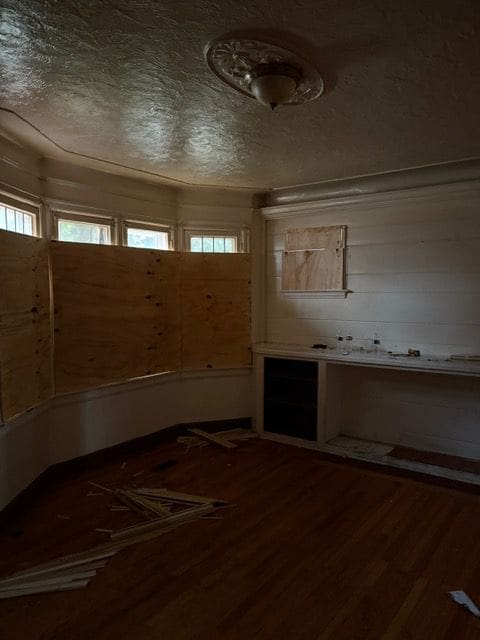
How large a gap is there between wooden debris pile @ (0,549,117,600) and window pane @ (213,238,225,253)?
10.4 ft

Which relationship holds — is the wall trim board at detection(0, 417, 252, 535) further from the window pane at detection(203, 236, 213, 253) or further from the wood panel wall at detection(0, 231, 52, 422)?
the window pane at detection(203, 236, 213, 253)

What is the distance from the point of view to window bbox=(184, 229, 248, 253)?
15.8 ft

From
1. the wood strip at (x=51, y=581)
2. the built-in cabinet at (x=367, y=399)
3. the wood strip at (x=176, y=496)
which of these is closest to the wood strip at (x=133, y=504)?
the wood strip at (x=176, y=496)

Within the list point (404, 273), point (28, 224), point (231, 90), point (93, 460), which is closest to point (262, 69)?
point (231, 90)

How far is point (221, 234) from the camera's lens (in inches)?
192

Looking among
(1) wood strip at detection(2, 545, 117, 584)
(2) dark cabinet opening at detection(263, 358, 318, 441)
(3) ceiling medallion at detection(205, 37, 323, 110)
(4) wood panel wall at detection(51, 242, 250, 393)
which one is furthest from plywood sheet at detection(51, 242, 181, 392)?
(3) ceiling medallion at detection(205, 37, 323, 110)

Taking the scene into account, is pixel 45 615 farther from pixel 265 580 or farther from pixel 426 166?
pixel 426 166

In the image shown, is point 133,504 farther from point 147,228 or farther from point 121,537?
point 147,228

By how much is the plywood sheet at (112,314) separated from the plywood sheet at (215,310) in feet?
0.43

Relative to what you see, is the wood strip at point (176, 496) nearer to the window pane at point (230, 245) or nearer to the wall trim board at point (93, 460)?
the wall trim board at point (93, 460)

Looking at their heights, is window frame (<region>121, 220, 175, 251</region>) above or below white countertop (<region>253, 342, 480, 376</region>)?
above

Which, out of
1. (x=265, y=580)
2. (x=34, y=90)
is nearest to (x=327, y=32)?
(x=34, y=90)

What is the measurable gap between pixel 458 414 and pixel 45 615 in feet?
11.3

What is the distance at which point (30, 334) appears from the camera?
131 inches
